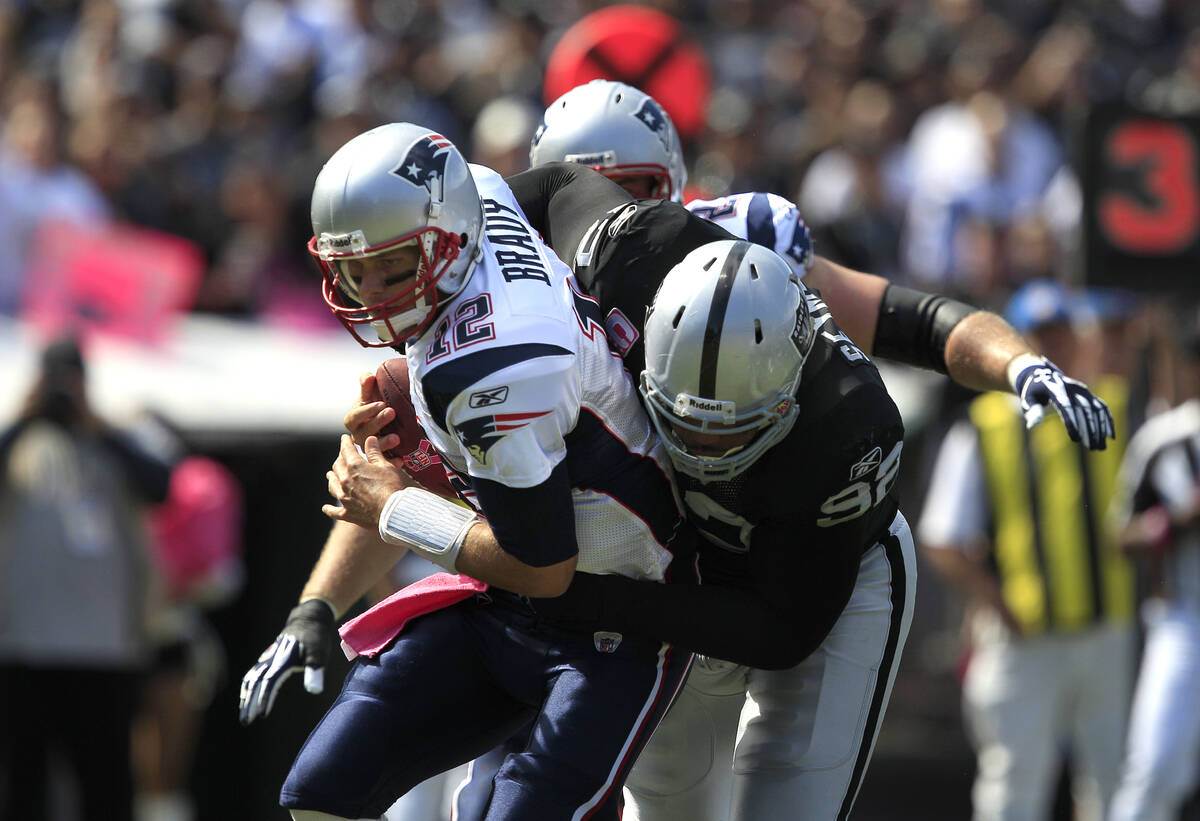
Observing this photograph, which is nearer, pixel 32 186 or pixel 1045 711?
pixel 1045 711

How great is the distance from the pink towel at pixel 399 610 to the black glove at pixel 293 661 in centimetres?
11

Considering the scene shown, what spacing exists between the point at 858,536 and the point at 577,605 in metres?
0.64

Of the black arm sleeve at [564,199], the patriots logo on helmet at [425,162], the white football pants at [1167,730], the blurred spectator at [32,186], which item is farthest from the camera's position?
the blurred spectator at [32,186]

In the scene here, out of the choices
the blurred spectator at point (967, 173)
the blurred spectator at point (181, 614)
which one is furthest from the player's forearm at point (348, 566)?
the blurred spectator at point (967, 173)

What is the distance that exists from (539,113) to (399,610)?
629 centimetres

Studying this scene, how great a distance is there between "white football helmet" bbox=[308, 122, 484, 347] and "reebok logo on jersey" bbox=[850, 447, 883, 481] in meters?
0.90

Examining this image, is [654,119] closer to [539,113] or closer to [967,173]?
[539,113]

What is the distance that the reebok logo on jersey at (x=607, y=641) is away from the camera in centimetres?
393

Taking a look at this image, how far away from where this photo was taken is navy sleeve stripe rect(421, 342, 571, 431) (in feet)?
11.9

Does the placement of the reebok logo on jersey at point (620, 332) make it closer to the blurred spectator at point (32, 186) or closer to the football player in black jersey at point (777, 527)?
the football player in black jersey at point (777, 527)

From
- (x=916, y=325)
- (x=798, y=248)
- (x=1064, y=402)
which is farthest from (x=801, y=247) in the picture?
(x=1064, y=402)

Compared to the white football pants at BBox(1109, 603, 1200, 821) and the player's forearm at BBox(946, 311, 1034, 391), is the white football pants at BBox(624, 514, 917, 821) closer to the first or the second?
the player's forearm at BBox(946, 311, 1034, 391)

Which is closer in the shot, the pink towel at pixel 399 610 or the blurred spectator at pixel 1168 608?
the pink towel at pixel 399 610

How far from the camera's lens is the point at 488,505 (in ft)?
12.1
